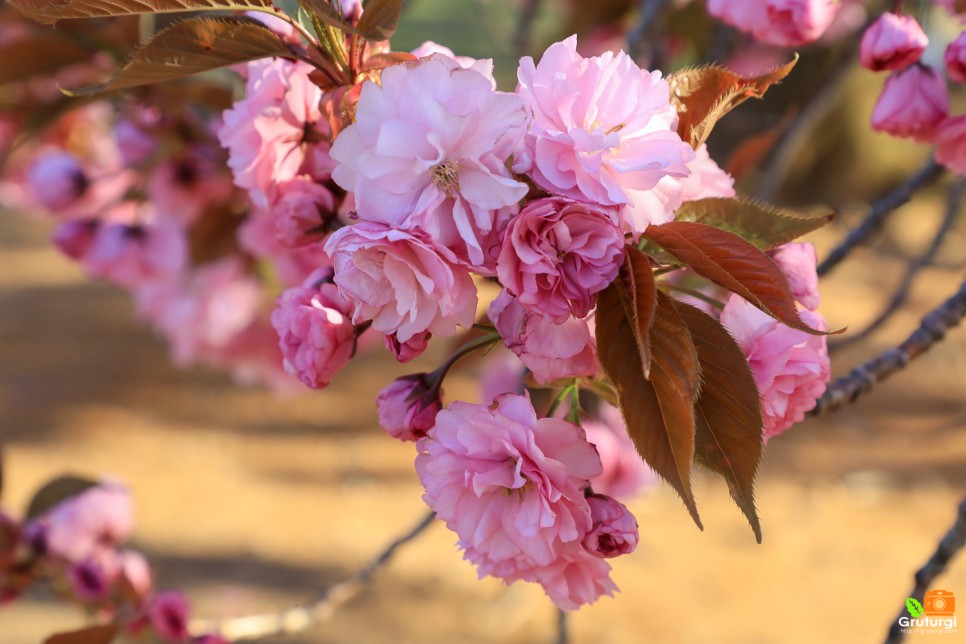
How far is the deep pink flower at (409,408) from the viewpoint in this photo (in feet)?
1.80

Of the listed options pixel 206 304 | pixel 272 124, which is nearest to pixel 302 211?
pixel 272 124

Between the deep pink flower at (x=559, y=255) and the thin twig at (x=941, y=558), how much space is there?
44 cm

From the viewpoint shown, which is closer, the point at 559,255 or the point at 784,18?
the point at 559,255

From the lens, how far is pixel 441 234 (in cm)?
45

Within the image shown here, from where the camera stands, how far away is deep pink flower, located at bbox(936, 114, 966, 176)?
2.21 feet

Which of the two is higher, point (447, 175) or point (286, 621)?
point (447, 175)

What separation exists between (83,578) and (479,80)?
82 cm

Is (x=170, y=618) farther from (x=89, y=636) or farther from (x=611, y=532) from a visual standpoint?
(x=611, y=532)

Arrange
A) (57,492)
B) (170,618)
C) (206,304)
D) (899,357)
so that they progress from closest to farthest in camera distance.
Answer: (899,357) < (170,618) < (57,492) < (206,304)

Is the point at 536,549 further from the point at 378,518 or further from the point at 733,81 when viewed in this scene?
the point at 378,518

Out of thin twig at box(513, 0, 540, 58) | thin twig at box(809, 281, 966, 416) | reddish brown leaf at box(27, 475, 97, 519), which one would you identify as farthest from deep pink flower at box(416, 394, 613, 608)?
thin twig at box(513, 0, 540, 58)

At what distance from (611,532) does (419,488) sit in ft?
8.17

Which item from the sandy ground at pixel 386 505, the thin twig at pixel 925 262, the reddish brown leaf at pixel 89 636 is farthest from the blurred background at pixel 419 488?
the reddish brown leaf at pixel 89 636

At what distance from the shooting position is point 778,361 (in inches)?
19.7
